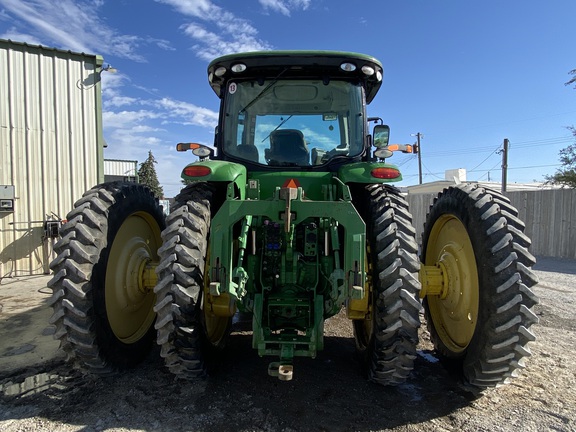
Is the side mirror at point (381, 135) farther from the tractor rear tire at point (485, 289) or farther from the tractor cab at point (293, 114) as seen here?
the tractor rear tire at point (485, 289)

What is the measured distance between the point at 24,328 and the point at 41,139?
489cm

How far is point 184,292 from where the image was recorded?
2738mm

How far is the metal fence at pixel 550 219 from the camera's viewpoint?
11805 mm

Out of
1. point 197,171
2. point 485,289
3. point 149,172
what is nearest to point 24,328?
point 197,171

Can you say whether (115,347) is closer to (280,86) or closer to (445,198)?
(280,86)

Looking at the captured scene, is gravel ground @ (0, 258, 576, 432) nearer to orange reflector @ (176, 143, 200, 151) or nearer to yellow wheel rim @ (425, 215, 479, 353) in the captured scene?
yellow wheel rim @ (425, 215, 479, 353)

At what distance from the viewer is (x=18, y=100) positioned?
25.8 ft

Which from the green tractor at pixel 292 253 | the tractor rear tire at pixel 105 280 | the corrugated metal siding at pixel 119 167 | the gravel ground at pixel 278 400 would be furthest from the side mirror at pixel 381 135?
the corrugated metal siding at pixel 119 167

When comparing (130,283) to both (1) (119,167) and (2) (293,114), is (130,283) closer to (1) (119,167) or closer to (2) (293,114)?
(2) (293,114)

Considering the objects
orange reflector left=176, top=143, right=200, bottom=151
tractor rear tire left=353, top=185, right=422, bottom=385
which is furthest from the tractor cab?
tractor rear tire left=353, top=185, right=422, bottom=385

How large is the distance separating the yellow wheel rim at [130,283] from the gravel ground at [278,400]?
361 millimetres

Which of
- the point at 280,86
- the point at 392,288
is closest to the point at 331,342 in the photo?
the point at 392,288

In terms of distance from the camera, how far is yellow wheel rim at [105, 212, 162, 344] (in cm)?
326

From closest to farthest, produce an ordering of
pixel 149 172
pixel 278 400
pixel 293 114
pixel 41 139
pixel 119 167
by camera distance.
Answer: pixel 278 400 → pixel 293 114 → pixel 41 139 → pixel 119 167 → pixel 149 172
